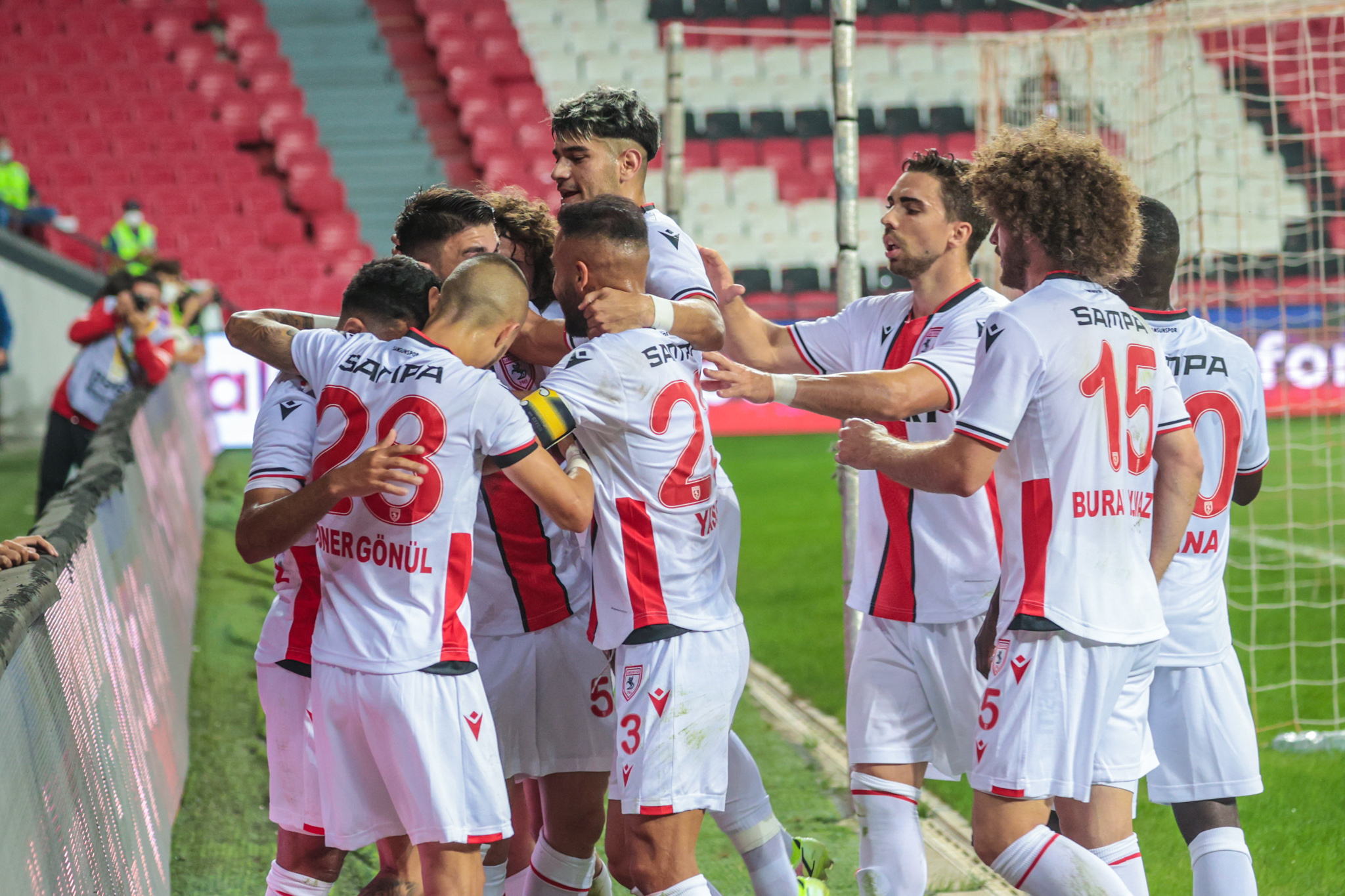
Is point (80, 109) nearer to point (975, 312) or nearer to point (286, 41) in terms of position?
point (286, 41)

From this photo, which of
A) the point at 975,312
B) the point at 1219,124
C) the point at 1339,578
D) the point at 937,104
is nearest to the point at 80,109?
the point at 937,104

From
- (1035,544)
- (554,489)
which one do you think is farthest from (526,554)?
(1035,544)

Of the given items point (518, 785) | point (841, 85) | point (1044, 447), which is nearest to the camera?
point (1044, 447)

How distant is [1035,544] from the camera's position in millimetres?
2996

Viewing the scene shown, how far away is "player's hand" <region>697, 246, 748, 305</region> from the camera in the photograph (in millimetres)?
4180

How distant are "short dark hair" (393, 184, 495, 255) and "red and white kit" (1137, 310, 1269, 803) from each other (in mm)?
1840

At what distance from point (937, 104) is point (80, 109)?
45.6 ft

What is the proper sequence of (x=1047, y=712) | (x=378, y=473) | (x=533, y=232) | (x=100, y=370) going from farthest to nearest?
(x=100, y=370)
(x=533, y=232)
(x=1047, y=712)
(x=378, y=473)

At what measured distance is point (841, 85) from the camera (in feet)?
15.5

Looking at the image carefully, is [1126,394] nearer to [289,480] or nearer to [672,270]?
[672,270]

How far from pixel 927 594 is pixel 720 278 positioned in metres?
1.30

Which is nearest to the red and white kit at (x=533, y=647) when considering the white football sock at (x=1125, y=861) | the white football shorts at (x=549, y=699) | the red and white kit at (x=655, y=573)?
the white football shorts at (x=549, y=699)

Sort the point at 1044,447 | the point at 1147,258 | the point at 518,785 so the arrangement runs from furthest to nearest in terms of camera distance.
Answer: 1. the point at 518,785
2. the point at 1147,258
3. the point at 1044,447

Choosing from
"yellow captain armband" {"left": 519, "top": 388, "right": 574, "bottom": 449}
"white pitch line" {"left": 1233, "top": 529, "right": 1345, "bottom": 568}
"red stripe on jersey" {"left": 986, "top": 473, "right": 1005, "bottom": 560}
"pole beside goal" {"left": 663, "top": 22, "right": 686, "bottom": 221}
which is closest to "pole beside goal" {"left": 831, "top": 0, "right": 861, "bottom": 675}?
"red stripe on jersey" {"left": 986, "top": 473, "right": 1005, "bottom": 560}
